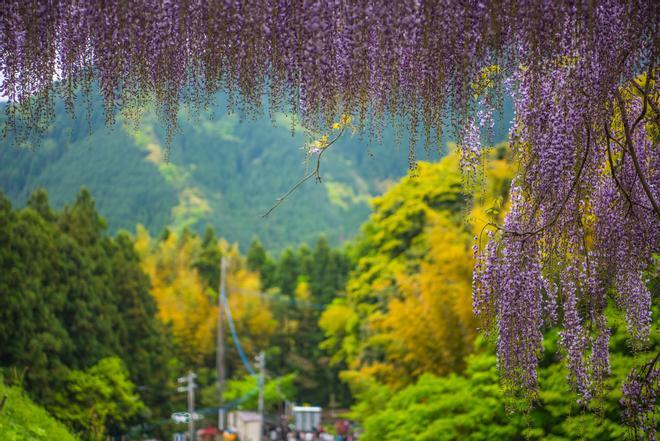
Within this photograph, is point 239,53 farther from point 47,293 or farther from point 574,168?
point 47,293

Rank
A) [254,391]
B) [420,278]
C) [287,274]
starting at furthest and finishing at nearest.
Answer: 1. [287,274]
2. [254,391]
3. [420,278]

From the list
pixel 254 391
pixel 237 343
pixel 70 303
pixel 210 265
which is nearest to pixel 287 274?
pixel 210 265

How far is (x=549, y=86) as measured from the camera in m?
5.41

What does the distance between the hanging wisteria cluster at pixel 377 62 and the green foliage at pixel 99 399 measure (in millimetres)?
16762

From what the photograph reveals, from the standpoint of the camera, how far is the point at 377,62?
4.85 meters

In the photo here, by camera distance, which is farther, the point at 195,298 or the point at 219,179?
the point at 219,179

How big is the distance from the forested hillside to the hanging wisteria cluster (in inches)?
2795

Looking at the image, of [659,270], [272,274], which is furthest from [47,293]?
[272,274]

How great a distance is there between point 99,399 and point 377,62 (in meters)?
20.1

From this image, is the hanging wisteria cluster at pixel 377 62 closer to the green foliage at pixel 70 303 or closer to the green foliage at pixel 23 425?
the green foliage at pixel 23 425

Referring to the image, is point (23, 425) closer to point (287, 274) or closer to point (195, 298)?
point (195, 298)

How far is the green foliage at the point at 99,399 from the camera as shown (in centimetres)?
2173

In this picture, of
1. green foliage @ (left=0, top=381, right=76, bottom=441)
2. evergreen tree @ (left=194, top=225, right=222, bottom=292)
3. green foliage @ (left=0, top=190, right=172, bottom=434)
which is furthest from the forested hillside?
green foliage @ (left=0, top=381, right=76, bottom=441)

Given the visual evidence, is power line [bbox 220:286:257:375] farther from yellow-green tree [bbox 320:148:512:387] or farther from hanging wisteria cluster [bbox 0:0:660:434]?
hanging wisteria cluster [bbox 0:0:660:434]
